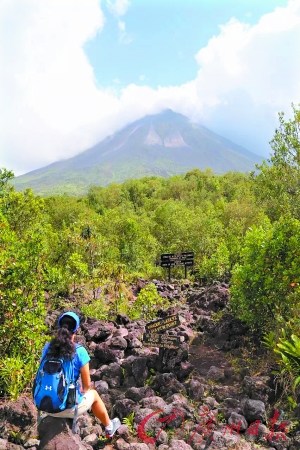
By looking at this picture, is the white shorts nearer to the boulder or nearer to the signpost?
the boulder

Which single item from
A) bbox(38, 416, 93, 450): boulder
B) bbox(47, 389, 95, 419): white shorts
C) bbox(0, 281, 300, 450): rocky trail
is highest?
bbox(47, 389, 95, 419): white shorts

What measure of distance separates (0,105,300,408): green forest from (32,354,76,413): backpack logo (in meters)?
3.06

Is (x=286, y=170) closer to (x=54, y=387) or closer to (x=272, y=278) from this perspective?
(x=272, y=278)

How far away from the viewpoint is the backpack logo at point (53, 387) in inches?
216

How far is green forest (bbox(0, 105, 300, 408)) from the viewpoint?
8633 millimetres

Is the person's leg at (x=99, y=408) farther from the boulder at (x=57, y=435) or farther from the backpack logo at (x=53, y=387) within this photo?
the backpack logo at (x=53, y=387)

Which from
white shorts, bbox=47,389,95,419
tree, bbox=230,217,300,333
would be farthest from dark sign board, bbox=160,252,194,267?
white shorts, bbox=47,389,95,419

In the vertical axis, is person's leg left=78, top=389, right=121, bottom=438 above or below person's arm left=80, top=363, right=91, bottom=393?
below

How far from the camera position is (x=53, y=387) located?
5473 mm

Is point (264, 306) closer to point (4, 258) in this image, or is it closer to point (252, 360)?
point (252, 360)

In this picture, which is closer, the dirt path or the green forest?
the green forest

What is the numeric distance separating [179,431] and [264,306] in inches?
191

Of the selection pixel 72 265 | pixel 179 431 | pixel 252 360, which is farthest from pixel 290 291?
pixel 72 265

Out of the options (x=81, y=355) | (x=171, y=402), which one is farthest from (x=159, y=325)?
(x=81, y=355)
